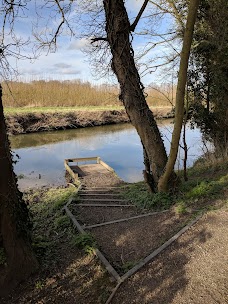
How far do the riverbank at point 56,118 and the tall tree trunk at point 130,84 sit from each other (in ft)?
40.9

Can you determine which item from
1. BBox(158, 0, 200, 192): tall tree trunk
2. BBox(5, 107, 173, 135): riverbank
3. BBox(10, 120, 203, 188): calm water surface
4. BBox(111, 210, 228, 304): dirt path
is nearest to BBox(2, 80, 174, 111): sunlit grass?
BBox(5, 107, 173, 135): riverbank

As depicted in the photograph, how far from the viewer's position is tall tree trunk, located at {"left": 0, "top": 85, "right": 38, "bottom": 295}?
360 centimetres

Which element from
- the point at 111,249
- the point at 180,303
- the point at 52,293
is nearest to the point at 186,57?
the point at 111,249

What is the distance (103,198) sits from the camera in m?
7.25

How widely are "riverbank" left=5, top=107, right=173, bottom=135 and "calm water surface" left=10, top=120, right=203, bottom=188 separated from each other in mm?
638

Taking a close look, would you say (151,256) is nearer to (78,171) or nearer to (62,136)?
(78,171)

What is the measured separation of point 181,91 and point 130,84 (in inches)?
64.2

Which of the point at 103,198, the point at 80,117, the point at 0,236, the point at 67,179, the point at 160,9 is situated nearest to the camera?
the point at 0,236

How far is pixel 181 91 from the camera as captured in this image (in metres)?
4.92

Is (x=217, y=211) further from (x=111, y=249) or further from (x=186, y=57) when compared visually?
(x=186, y=57)

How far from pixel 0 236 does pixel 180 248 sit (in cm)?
230

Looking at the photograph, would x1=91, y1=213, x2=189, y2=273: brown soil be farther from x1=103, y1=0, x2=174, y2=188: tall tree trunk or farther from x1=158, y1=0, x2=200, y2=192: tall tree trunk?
x1=103, y1=0, x2=174, y2=188: tall tree trunk

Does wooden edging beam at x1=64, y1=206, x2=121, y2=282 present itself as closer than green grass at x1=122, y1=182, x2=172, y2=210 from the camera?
Yes

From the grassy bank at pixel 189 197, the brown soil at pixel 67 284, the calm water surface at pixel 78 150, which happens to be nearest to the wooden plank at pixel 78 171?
the calm water surface at pixel 78 150
